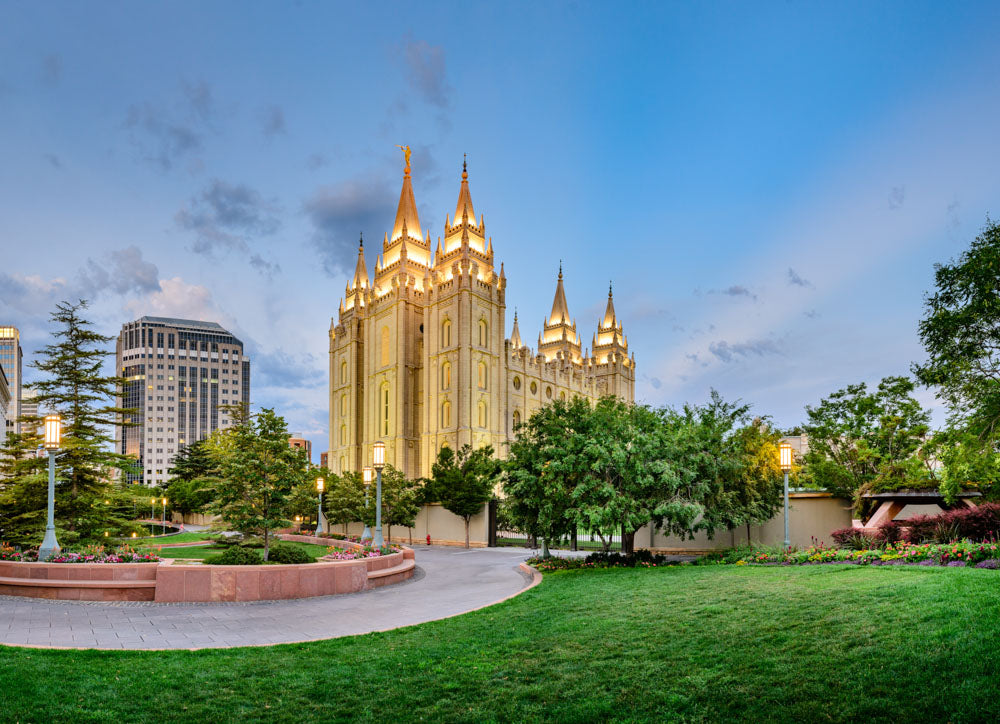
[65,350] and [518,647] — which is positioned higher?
[65,350]

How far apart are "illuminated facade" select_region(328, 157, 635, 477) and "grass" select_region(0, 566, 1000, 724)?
4191cm

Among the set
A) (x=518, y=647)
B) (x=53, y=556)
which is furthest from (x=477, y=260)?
(x=518, y=647)

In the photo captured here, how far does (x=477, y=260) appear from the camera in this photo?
59469mm

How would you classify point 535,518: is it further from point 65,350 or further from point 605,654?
point 65,350

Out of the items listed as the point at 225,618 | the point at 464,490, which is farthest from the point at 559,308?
the point at 225,618

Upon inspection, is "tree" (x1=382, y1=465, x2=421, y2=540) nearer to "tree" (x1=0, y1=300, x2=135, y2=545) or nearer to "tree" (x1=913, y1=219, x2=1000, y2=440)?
"tree" (x1=0, y1=300, x2=135, y2=545)

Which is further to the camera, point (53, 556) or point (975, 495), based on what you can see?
point (975, 495)

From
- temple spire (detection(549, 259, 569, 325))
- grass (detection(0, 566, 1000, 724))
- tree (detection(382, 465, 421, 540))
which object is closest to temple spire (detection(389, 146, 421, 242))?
temple spire (detection(549, 259, 569, 325))

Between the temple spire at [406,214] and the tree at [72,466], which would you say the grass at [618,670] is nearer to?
the tree at [72,466]

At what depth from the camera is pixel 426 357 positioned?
56344mm

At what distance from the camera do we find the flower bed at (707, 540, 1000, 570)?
10850 mm

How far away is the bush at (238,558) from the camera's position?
1466cm

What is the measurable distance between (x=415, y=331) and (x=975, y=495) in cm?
4602

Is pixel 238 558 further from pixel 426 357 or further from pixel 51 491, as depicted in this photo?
pixel 426 357
